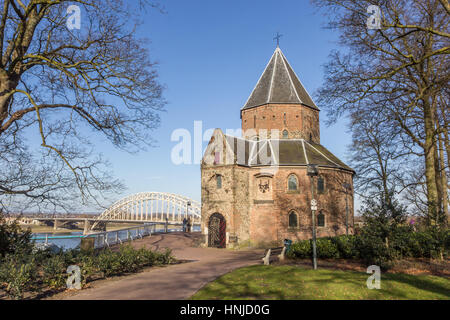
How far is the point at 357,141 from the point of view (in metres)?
30.9

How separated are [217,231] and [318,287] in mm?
18037

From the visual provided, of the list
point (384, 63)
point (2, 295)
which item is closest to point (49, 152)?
point (2, 295)

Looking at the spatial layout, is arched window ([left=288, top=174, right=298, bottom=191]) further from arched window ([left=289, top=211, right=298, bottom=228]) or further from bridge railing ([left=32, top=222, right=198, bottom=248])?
bridge railing ([left=32, top=222, right=198, bottom=248])

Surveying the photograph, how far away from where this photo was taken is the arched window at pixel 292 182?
28825mm

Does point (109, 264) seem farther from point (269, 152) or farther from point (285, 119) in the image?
point (285, 119)

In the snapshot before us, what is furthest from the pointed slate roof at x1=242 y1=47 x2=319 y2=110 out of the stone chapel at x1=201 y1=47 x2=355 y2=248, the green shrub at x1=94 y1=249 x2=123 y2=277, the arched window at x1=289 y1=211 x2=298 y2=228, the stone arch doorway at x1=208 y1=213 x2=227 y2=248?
the green shrub at x1=94 y1=249 x2=123 y2=277

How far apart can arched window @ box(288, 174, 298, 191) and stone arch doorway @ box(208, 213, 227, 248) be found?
699 cm

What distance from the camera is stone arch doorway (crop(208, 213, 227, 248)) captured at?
27.6 metres

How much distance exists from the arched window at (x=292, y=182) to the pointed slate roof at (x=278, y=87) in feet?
29.5

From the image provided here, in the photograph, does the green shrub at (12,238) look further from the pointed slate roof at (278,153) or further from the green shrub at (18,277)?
the pointed slate roof at (278,153)

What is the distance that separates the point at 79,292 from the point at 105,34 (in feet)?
31.8

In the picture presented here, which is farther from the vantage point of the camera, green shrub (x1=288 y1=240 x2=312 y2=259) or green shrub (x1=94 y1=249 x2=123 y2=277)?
green shrub (x1=288 y1=240 x2=312 y2=259)

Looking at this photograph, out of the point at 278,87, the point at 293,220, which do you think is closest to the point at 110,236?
the point at 293,220
